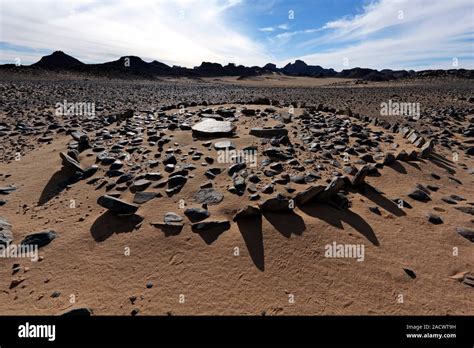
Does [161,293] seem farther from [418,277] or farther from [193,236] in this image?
[418,277]

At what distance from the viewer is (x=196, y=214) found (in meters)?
5.26

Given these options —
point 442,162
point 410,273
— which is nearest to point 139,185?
point 410,273

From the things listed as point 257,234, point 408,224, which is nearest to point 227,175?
point 257,234

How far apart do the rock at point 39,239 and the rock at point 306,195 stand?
4.16m

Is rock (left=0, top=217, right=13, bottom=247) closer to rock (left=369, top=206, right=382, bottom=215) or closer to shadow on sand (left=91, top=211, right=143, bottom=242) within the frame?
shadow on sand (left=91, top=211, right=143, bottom=242)

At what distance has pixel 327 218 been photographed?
529 cm

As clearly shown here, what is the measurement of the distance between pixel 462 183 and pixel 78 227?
8239mm

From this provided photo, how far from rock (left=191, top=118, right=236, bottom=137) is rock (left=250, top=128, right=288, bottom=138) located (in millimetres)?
729

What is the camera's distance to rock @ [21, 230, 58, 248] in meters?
4.89

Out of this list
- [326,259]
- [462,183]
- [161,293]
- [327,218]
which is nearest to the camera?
[161,293]

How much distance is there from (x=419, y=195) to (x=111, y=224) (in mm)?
5928

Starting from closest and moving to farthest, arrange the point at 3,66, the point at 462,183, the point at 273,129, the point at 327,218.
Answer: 1. the point at 327,218
2. the point at 462,183
3. the point at 273,129
4. the point at 3,66
